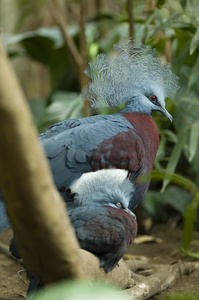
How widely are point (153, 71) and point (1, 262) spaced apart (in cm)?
105

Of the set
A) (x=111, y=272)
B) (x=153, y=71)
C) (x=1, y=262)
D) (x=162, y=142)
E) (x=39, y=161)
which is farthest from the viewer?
(x=162, y=142)

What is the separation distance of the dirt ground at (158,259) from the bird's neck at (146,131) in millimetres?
422

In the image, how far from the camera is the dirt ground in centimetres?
146

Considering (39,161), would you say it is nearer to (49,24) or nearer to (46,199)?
(46,199)

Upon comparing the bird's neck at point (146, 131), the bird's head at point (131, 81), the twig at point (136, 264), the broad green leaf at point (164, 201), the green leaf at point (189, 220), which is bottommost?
the broad green leaf at point (164, 201)

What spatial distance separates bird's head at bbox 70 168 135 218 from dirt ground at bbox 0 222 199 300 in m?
0.27

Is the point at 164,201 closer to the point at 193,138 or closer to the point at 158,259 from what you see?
the point at 158,259

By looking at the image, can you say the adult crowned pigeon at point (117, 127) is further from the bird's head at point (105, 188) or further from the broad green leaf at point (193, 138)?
the broad green leaf at point (193, 138)

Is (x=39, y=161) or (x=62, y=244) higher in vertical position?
(x=39, y=161)

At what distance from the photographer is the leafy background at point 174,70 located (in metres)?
1.88

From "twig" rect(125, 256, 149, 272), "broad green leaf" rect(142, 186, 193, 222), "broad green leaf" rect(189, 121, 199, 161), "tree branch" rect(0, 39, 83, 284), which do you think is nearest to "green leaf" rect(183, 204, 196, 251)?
"twig" rect(125, 256, 149, 272)

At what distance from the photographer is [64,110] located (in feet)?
7.66

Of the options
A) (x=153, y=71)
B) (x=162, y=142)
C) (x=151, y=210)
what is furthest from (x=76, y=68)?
(x=153, y=71)

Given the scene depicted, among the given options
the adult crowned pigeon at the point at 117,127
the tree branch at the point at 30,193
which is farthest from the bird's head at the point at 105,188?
the tree branch at the point at 30,193
